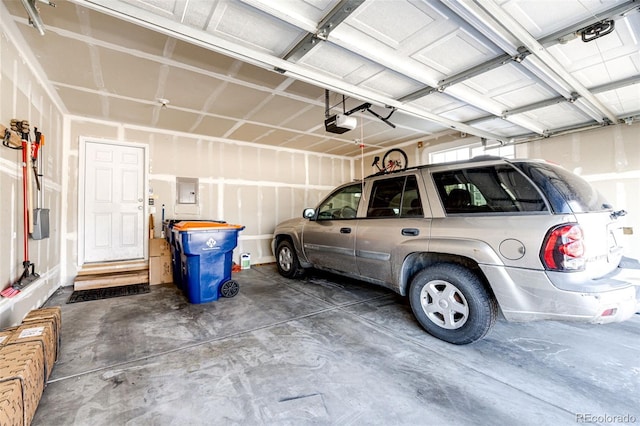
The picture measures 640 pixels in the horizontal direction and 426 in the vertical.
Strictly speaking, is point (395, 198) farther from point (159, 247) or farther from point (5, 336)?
point (159, 247)

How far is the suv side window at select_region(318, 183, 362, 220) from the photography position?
355cm

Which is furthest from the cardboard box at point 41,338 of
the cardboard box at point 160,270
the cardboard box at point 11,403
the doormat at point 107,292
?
the cardboard box at point 160,270

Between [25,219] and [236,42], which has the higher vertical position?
[236,42]

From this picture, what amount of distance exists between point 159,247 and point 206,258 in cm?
167

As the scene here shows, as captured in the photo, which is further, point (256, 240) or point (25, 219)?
point (256, 240)

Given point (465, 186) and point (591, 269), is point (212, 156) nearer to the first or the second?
point (465, 186)

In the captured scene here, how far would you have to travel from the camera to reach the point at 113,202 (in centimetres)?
476

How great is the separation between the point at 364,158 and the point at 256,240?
3.54 m

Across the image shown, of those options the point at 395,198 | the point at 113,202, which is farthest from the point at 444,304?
the point at 113,202

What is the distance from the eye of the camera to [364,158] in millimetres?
7297

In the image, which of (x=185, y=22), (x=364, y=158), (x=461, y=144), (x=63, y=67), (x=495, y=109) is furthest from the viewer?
(x=364, y=158)

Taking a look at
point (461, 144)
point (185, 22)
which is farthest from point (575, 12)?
point (461, 144)

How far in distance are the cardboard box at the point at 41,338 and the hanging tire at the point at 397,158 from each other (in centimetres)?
597

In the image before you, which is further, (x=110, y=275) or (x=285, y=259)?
(x=285, y=259)
